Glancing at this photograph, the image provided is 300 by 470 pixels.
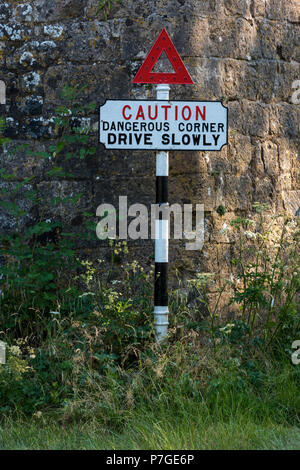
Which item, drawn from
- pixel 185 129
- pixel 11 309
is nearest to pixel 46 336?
pixel 11 309

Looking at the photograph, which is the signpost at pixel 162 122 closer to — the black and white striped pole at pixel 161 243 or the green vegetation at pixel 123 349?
the black and white striped pole at pixel 161 243

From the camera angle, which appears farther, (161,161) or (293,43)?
(293,43)

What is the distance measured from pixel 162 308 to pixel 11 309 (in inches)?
45.3

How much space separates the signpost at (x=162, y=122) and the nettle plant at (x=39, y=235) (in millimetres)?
→ 672

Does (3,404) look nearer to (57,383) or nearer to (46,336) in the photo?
(57,383)

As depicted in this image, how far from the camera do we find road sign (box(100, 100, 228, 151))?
14.0 feet

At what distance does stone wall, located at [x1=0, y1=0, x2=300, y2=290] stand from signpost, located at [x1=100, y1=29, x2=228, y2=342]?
61 cm

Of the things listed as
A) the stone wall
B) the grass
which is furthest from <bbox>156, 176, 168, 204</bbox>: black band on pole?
the grass

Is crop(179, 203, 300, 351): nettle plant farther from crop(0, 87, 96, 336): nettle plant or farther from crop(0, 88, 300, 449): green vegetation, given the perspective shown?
crop(0, 87, 96, 336): nettle plant

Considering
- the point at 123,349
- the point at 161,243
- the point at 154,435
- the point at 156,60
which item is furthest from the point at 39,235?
the point at 154,435

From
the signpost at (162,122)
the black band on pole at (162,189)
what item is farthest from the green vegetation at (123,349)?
the black band on pole at (162,189)

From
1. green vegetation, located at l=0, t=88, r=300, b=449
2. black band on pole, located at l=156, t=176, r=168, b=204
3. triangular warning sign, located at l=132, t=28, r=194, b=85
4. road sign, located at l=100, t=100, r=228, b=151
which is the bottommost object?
green vegetation, located at l=0, t=88, r=300, b=449

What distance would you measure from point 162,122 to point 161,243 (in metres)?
0.78
